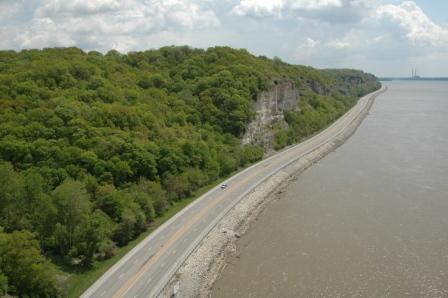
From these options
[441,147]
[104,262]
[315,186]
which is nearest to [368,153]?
[441,147]

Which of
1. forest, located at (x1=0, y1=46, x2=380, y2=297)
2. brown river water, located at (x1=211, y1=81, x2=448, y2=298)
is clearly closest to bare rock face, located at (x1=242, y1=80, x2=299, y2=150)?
forest, located at (x1=0, y1=46, x2=380, y2=297)

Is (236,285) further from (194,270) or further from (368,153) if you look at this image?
(368,153)

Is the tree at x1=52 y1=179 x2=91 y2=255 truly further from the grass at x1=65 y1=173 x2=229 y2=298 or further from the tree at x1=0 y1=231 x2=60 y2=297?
the tree at x1=0 y1=231 x2=60 y2=297

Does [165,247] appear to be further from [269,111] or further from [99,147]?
[269,111]

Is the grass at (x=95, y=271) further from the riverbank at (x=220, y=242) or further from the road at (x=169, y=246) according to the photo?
the riverbank at (x=220, y=242)

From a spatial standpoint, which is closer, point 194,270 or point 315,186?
point 194,270

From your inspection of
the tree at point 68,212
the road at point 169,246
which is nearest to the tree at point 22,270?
the road at point 169,246

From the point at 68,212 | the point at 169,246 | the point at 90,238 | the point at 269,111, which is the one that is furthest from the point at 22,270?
the point at 269,111
